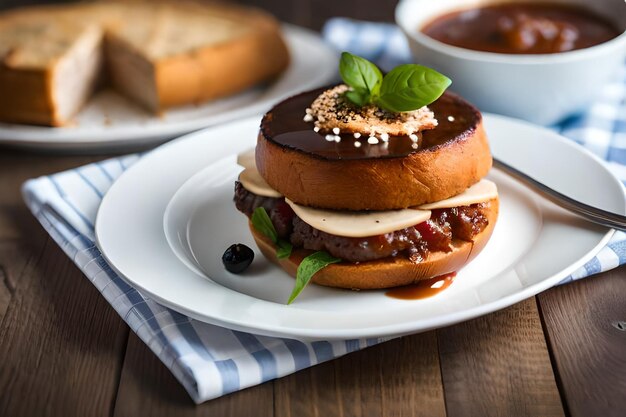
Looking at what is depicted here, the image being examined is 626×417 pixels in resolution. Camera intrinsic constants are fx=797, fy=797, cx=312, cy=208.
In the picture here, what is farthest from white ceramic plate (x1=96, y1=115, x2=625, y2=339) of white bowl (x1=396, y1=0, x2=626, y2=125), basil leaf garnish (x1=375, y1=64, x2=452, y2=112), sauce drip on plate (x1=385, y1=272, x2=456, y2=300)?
basil leaf garnish (x1=375, y1=64, x2=452, y2=112)

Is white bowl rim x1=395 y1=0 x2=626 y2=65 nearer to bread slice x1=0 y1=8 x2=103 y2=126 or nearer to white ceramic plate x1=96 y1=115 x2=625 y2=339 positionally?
white ceramic plate x1=96 y1=115 x2=625 y2=339

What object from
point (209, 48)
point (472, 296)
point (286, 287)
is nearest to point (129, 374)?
point (286, 287)

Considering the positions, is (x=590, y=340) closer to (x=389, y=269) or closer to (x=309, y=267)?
(x=389, y=269)

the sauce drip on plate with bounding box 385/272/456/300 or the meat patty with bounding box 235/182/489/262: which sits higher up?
the meat patty with bounding box 235/182/489/262

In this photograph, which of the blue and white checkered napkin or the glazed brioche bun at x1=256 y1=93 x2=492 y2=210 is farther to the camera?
the glazed brioche bun at x1=256 y1=93 x2=492 y2=210

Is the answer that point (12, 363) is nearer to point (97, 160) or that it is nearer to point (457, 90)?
point (97, 160)

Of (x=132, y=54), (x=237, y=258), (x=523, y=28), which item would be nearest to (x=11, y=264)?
(x=237, y=258)
